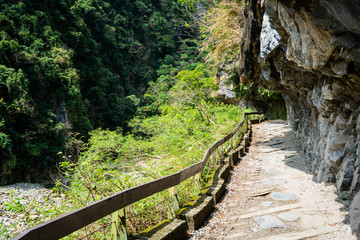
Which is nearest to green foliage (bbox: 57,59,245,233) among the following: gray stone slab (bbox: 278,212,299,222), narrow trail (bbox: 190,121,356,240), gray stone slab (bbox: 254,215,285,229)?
narrow trail (bbox: 190,121,356,240)

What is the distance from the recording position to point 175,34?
62812 millimetres

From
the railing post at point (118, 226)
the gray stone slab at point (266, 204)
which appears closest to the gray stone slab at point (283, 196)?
the gray stone slab at point (266, 204)

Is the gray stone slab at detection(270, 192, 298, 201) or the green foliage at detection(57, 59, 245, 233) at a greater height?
the green foliage at detection(57, 59, 245, 233)

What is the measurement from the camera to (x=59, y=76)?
28750 mm

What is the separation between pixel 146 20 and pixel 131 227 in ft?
210

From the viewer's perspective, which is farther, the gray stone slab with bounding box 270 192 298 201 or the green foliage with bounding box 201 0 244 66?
the green foliage with bounding box 201 0 244 66

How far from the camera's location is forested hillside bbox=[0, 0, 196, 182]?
23281 millimetres

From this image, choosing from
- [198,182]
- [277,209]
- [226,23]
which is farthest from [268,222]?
[226,23]

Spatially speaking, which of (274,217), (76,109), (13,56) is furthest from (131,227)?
(76,109)

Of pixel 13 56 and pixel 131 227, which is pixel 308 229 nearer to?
pixel 131 227

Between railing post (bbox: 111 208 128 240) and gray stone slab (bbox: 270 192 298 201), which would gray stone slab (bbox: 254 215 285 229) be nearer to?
gray stone slab (bbox: 270 192 298 201)

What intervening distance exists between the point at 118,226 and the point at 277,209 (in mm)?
Answer: 3077

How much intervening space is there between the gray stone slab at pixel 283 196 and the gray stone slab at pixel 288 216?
2.54 ft

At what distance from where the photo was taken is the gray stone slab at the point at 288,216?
384cm
